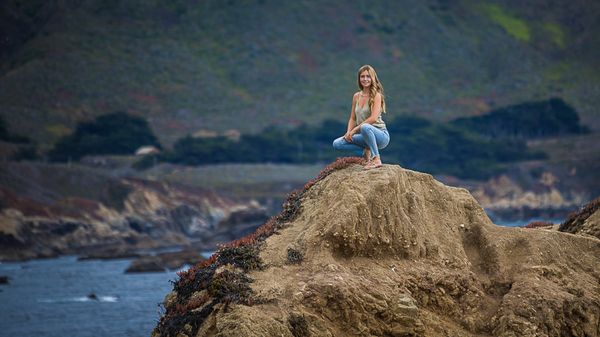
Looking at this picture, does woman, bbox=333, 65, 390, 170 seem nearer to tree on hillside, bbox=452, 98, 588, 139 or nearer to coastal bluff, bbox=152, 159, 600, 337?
coastal bluff, bbox=152, 159, 600, 337

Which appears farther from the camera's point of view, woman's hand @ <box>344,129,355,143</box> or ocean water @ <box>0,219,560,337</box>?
ocean water @ <box>0,219,560,337</box>

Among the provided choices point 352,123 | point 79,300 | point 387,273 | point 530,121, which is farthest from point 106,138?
point 387,273

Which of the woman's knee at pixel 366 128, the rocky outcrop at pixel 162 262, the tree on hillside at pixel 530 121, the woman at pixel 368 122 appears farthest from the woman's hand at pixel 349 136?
the tree on hillside at pixel 530 121

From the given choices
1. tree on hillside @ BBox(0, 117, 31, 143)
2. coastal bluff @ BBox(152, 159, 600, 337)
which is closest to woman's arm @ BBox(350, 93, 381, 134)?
coastal bluff @ BBox(152, 159, 600, 337)

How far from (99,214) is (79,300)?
5490 cm

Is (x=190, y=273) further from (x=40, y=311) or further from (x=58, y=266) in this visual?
(x=58, y=266)

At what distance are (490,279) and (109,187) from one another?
342ft

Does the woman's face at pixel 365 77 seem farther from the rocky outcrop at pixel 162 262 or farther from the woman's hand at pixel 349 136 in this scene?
the rocky outcrop at pixel 162 262

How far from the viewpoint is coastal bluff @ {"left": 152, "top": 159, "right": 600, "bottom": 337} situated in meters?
18.9

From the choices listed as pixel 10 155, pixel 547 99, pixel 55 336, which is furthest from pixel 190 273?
pixel 547 99

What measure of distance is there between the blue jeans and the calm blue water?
21542 mm

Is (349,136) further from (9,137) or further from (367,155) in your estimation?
(9,137)

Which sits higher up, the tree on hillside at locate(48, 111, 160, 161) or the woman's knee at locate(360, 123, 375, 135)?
the tree on hillside at locate(48, 111, 160, 161)

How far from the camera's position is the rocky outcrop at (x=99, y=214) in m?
99.8
